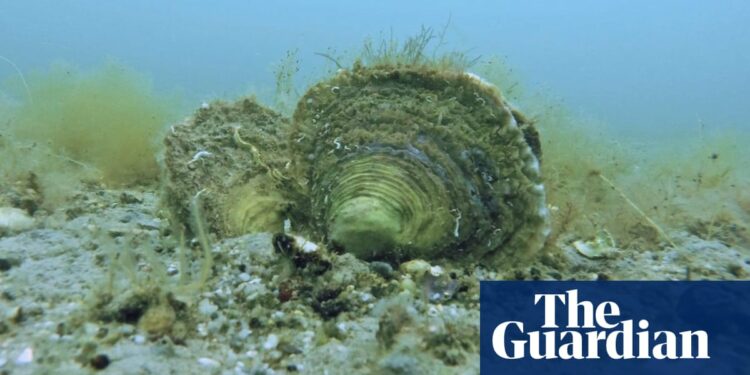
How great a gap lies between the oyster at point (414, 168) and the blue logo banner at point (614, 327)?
51 cm

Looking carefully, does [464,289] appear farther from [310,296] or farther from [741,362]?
[741,362]

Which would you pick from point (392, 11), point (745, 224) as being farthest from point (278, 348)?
point (392, 11)

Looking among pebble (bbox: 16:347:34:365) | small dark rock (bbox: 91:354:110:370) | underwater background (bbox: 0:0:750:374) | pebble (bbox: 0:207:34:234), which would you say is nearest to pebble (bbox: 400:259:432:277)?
underwater background (bbox: 0:0:750:374)

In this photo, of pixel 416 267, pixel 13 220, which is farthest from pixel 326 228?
pixel 13 220

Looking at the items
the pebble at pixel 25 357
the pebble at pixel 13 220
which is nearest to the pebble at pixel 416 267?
the pebble at pixel 25 357

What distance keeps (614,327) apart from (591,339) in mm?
223

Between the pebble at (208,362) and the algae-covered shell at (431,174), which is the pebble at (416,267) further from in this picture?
the pebble at (208,362)

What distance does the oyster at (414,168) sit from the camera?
3.69m

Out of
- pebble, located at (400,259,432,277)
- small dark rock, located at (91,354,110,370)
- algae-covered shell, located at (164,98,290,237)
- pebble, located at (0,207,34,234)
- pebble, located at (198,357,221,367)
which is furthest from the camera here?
algae-covered shell, located at (164,98,290,237)

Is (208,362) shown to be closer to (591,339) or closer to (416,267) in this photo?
(416,267)

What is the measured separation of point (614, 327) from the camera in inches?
115

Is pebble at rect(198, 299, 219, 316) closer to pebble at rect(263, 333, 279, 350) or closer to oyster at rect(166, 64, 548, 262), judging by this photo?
pebble at rect(263, 333, 279, 350)

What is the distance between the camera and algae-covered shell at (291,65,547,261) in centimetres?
366

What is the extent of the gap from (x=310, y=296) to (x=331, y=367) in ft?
2.25
